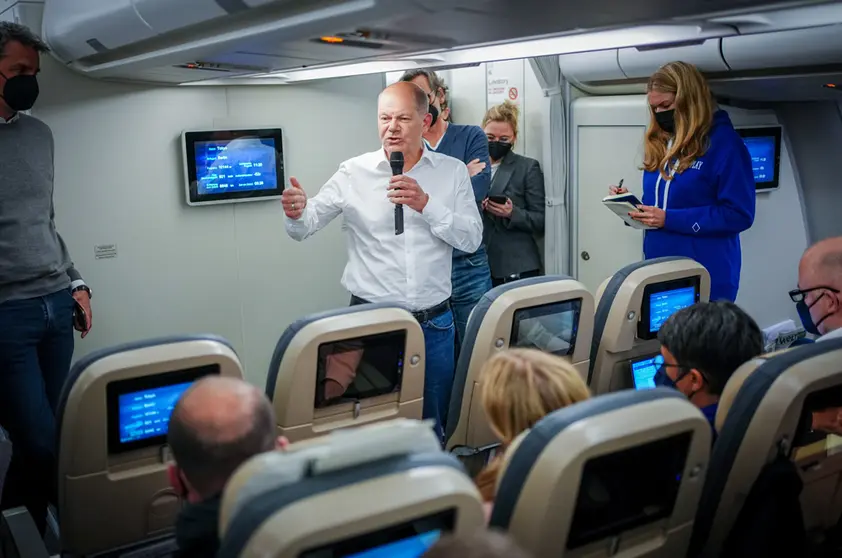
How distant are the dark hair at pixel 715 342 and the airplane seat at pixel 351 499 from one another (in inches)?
45.4

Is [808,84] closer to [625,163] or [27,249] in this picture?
[625,163]

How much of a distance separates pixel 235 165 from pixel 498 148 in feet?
5.84

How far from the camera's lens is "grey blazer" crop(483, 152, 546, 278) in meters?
5.51

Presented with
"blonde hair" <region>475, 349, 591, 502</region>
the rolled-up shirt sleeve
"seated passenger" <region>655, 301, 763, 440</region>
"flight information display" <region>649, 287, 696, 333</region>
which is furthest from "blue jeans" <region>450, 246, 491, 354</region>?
"blonde hair" <region>475, 349, 591, 502</region>

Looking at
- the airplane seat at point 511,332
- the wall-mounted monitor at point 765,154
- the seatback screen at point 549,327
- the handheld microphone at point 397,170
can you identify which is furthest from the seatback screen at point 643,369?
the wall-mounted monitor at point 765,154

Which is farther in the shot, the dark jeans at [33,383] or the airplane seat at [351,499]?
the dark jeans at [33,383]

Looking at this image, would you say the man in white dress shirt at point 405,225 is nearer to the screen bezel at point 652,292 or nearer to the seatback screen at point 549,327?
the seatback screen at point 549,327

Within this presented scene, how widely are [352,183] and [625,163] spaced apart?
7.94ft

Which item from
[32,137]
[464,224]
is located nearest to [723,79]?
[464,224]

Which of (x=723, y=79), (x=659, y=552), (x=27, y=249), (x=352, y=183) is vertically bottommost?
(x=659, y=552)

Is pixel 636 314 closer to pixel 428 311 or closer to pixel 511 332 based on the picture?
pixel 511 332

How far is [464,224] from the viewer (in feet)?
11.4

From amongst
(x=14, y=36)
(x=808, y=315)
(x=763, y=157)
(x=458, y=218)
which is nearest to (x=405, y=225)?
(x=458, y=218)

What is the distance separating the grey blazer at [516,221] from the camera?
5.51m
